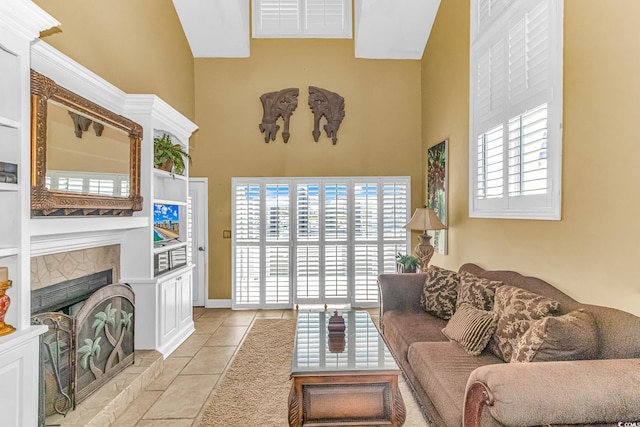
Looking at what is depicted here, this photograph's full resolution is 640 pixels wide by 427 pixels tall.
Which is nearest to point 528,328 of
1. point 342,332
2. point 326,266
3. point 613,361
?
point 613,361

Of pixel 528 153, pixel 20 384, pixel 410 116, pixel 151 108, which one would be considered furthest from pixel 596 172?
pixel 410 116

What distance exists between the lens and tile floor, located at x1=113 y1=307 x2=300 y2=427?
2779 millimetres

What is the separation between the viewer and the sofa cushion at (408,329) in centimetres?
299

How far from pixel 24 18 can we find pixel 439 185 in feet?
14.2

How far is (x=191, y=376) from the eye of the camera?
3.45 metres

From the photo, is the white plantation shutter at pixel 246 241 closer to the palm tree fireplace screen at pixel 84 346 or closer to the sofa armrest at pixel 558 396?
the palm tree fireplace screen at pixel 84 346

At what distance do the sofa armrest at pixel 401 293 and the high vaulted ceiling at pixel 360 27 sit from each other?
11.7 ft

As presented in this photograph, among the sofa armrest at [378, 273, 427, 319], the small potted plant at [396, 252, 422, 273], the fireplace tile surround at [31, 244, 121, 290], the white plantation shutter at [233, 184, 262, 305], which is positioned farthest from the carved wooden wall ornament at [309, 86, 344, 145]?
the fireplace tile surround at [31, 244, 121, 290]

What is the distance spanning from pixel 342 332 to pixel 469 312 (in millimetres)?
960

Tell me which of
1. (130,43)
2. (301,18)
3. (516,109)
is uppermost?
(301,18)

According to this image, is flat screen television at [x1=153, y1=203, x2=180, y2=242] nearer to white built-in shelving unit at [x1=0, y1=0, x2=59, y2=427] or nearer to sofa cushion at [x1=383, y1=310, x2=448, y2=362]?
white built-in shelving unit at [x1=0, y1=0, x2=59, y2=427]

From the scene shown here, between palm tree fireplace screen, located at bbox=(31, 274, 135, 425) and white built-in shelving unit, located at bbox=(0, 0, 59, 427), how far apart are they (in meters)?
0.26

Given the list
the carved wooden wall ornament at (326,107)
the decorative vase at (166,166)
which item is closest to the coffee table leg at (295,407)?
the decorative vase at (166,166)

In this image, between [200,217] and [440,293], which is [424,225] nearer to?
[440,293]
